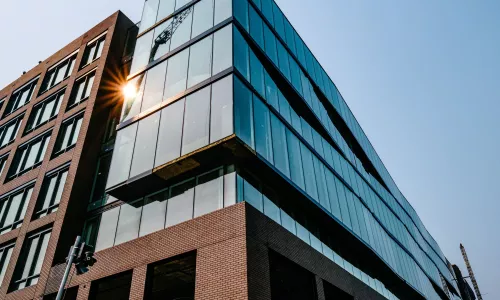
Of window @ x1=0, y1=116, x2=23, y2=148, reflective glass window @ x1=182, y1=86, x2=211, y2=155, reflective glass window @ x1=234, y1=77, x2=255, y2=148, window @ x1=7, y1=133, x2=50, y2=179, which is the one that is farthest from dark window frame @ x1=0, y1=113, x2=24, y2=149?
reflective glass window @ x1=234, y1=77, x2=255, y2=148

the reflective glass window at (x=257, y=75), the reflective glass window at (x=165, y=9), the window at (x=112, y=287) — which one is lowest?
the window at (x=112, y=287)

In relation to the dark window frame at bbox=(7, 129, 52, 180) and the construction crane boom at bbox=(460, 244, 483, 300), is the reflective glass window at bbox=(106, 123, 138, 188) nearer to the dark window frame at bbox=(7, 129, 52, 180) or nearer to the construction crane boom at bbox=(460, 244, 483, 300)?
the dark window frame at bbox=(7, 129, 52, 180)

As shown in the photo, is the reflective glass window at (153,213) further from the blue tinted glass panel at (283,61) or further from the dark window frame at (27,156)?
the blue tinted glass panel at (283,61)

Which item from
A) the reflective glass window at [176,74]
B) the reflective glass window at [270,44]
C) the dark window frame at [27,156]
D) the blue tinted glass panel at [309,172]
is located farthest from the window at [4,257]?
the reflective glass window at [270,44]

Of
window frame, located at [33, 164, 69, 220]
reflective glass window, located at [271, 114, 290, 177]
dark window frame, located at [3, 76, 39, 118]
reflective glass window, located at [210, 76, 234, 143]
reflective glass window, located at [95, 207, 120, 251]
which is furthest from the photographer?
dark window frame, located at [3, 76, 39, 118]

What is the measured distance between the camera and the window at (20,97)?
29703mm

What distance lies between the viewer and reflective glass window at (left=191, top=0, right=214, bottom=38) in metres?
19.5

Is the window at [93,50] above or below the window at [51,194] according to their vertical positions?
above

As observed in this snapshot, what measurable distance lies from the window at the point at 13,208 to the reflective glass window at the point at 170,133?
10.5 meters

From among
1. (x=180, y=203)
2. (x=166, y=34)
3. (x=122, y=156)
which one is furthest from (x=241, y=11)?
(x=180, y=203)

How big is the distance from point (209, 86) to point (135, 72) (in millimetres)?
6381

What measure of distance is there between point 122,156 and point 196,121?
4.31m

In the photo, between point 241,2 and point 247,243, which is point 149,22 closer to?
point 241,2

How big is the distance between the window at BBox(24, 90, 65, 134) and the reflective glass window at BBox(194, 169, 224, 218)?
15.1 meters
